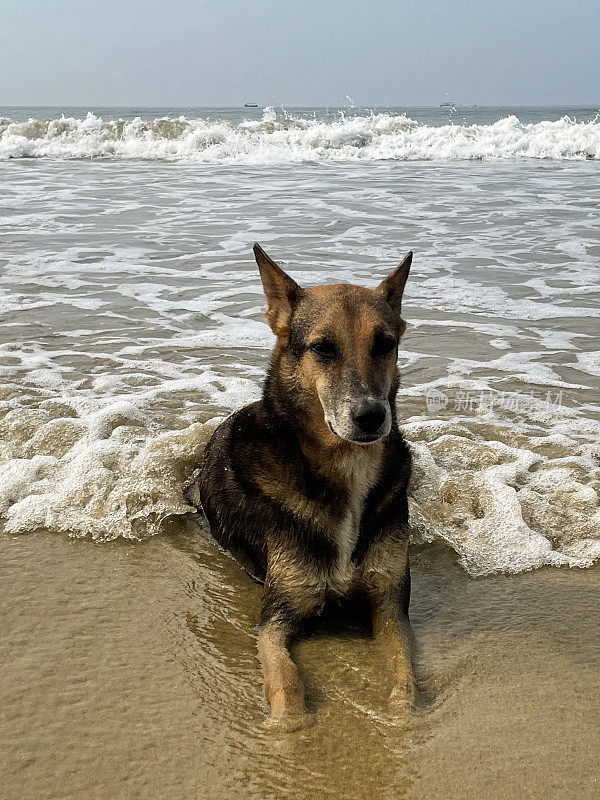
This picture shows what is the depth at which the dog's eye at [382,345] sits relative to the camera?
147 inches

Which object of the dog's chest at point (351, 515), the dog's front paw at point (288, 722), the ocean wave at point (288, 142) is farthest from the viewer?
the ocean wave at point (288, 142)

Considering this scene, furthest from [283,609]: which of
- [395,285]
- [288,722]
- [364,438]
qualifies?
[395,285]

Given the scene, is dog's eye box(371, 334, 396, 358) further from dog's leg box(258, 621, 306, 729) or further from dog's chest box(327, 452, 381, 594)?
dog's leg box(258, 621, 306, 729)

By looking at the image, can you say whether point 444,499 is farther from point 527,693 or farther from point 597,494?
point 527,693

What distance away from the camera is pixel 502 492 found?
16.2ft

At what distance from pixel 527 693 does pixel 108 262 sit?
9517 millimetres

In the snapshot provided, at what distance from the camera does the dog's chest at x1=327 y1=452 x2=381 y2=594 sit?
12.1ft

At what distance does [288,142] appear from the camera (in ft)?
108

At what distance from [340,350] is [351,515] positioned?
77 cm

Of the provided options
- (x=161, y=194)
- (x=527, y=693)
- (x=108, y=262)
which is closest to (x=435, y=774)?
(x=527, y=693)

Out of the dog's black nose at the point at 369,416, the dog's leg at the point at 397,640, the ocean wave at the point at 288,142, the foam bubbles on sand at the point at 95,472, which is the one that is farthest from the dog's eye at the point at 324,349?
the ocean wave at the point at 288,142

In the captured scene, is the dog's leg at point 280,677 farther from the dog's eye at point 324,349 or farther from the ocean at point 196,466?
the dog's eye at point 324,349

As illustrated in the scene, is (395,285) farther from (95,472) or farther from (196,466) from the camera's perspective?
(95,472)

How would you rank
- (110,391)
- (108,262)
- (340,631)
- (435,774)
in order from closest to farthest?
(435,774), (340,631), (110,391), (108,262)
